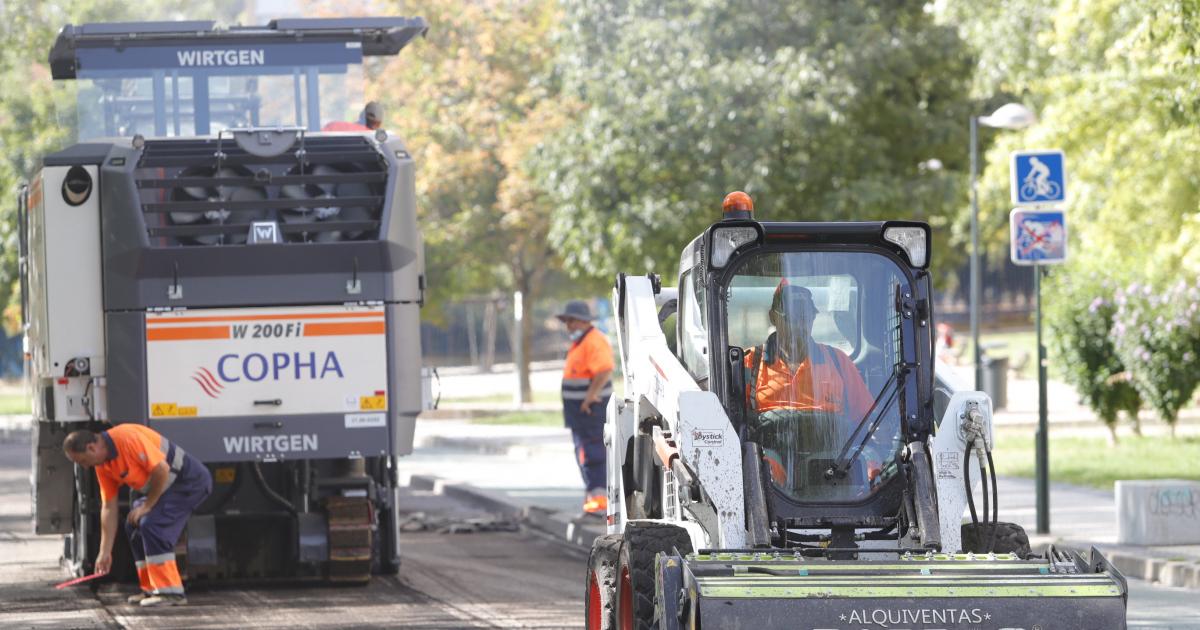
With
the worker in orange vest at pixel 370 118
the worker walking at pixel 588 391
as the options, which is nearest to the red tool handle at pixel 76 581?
the worker in orange vest at pixel 370 118

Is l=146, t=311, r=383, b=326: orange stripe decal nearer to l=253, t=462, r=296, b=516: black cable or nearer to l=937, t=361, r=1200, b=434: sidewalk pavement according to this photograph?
l=253, t=462, r=296, b=516: black cable

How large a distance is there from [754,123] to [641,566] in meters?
17.7

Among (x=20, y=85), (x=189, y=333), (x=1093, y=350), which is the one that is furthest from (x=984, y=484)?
(x=20, y=85)

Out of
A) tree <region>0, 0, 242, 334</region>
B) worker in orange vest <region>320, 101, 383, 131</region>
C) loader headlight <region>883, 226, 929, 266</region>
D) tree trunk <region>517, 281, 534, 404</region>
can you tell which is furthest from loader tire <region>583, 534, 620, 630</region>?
tree trunk <region>517, 281, 534, 404</region>

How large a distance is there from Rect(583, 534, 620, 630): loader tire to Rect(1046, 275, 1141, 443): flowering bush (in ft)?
50.2

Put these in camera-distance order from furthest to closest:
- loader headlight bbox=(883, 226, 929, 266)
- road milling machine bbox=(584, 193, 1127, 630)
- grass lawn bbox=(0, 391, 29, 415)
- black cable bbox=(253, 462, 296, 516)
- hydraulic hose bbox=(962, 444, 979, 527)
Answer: grass lawn bbox=(0, 391, 29, 415), black cable bbox=(253, 462, 296, 516), loader headlight bbox=(883, 226, 929, 266), hydraulic hose bbox=(962, 444, 979, 527), road milling machine bbox=(584, 193, 1127, 630)

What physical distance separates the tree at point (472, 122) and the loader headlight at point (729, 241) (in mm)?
25928

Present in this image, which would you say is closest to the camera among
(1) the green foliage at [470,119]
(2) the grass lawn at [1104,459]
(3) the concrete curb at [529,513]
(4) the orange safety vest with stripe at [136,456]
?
(4) the orange safety vest with stripe at [136,456]

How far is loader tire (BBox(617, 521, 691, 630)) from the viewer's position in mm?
7699

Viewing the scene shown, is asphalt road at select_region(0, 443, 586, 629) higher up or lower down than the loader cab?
lower down

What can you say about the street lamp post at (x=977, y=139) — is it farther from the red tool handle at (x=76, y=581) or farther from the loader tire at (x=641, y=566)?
the loader tire at (x=641, y=566)

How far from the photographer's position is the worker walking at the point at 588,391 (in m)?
16.2

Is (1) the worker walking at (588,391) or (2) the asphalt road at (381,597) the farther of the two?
(1) the worker walking at (588,391)

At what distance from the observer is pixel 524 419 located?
32.2 m
